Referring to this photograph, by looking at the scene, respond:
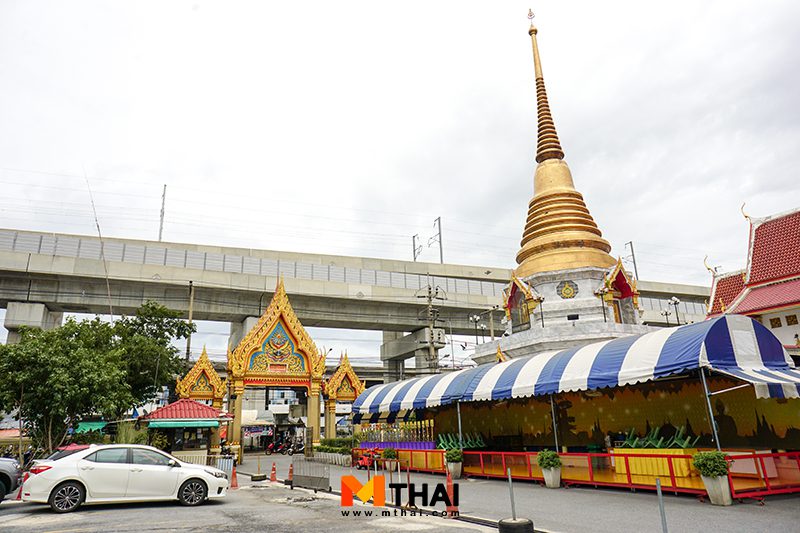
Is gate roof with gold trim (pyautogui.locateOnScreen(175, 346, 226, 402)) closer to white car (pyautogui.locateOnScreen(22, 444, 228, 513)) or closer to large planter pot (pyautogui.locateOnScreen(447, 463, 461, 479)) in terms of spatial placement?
large planter pot (pyautogui.locateOnScreen(447, 463, 461, 479))

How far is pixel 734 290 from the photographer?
30.0 meters

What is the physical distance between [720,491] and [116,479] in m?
12.4

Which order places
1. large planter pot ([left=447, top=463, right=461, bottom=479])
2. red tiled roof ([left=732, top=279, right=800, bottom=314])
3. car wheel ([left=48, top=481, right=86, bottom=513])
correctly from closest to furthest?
car wheel ([left=48, top=481, right=86, bottom=513]), large planter pot ([left=447, top=463, right=461, bottom=479]), red tiled roof ([left=732, top=279, right=800, bottom=314])

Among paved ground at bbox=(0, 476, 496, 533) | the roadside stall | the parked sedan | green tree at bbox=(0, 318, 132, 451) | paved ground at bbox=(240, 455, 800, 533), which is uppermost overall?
green tree at bbox=(0, 318, 132, 451)

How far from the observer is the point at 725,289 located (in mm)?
30547

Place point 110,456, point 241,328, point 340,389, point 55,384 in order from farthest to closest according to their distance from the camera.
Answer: point 241,328 < point 340,389 < point 55,384 < point 110,456

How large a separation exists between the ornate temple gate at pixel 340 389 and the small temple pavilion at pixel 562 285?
23.4ft

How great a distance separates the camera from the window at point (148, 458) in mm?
12102

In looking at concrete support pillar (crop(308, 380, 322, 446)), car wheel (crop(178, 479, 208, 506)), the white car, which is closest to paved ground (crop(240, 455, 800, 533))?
car wheel (crop(178, 479, 208, 506))

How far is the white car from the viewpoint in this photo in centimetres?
1116

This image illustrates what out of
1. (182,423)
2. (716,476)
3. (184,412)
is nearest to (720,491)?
(716,476)

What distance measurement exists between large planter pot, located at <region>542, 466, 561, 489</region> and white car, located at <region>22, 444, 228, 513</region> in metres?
8.27

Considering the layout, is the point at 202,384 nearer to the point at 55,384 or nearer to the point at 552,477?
the point at 55,384

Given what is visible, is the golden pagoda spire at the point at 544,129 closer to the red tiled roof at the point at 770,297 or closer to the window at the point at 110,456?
the red tiled roof at the point at 770,297
